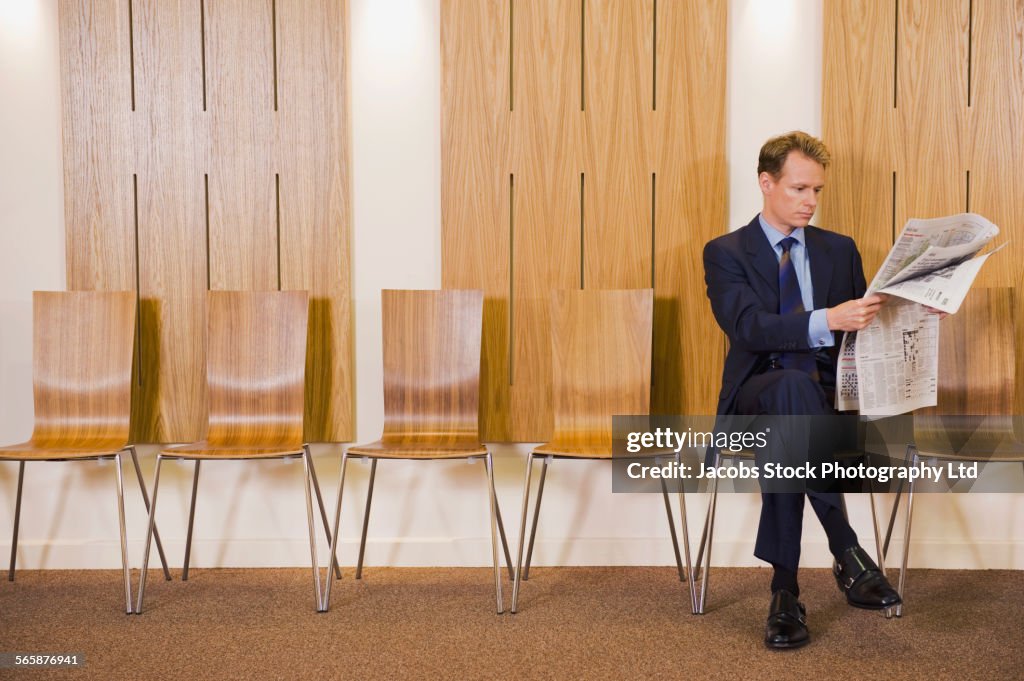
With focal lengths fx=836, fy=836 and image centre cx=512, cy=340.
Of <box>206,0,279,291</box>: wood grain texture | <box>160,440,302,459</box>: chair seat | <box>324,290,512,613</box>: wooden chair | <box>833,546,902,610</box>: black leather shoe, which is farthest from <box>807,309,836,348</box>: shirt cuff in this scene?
<box>206,0,279,291</box>: wood grain texture

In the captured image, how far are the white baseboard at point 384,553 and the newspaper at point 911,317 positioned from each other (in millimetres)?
1054

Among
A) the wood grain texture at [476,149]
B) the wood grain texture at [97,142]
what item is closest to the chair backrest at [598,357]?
the wood grain texture at [476,149]

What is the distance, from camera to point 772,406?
2.43m

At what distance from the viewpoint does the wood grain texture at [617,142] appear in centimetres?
321

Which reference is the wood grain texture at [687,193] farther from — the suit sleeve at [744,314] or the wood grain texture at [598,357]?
the suit sleeve at [744,314]

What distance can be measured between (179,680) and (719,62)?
276 centimetres

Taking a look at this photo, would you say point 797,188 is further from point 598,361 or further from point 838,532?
point 838,532

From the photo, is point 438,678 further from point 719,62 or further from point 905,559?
point 719,62

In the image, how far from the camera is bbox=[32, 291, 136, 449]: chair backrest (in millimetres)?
3160

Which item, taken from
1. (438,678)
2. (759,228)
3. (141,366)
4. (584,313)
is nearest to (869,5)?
(759,228)

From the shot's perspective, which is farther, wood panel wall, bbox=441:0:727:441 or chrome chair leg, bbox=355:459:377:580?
wood panel wall, bbox=441:0:727:441

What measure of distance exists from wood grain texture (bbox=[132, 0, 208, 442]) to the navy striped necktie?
7.10 feet

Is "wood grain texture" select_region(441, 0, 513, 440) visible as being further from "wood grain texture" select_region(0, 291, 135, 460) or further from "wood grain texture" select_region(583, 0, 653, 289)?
"wood grain texture" select_region(0, 291, 135, 460)

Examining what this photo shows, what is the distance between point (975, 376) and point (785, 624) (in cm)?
133
